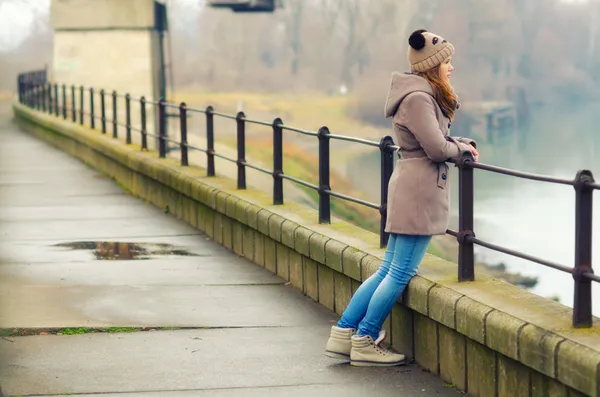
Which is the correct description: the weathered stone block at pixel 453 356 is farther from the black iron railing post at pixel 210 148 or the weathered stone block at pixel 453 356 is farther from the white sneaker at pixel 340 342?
the black iron railing post at pixel 210 148

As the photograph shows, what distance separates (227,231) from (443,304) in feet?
17.3

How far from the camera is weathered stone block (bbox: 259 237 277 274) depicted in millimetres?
9703

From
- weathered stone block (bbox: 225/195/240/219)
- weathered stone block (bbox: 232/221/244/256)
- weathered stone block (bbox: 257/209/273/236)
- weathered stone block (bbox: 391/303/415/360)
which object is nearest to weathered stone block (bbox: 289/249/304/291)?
weathered stone block (bbox: 257/209/273/236)

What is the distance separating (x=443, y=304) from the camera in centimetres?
618

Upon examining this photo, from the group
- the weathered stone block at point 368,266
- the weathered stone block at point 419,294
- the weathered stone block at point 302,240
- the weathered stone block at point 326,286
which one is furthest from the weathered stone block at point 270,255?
the weathered stone block at point 419,294

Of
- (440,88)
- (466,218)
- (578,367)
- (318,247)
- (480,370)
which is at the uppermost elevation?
(440,88)

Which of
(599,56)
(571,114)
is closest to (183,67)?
(599,56)

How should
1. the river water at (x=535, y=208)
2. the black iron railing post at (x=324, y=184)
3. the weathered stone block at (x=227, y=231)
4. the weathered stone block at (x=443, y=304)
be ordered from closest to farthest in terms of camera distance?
the weathered stone block at (x=443, y=304) → the black iron railing post at (x=324, y=184) → the weathered stone block at (x=227, y=231) → the river water at (x=535, y=208)

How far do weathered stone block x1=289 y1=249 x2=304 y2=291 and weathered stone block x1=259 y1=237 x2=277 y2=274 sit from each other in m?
0.47

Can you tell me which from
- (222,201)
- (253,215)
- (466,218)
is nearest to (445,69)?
(466,218)

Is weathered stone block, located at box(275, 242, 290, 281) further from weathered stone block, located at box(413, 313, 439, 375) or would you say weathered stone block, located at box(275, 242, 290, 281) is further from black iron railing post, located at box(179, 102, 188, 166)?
black iron railing post, located at box(179, 102, 188, 166)

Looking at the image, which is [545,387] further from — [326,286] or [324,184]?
[324,184]

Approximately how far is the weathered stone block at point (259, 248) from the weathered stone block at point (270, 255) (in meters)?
0.09

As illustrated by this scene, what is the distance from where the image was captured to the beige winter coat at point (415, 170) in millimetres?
6160
